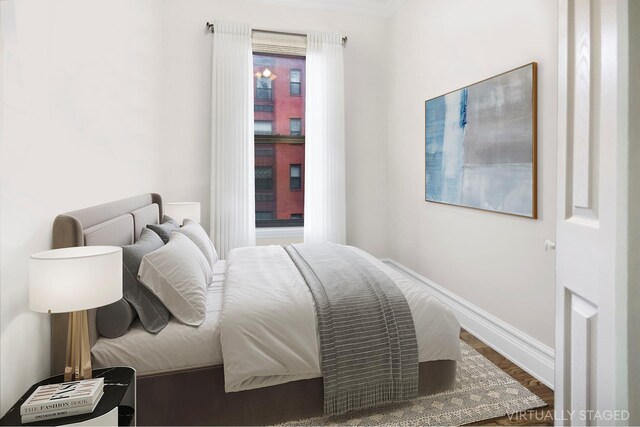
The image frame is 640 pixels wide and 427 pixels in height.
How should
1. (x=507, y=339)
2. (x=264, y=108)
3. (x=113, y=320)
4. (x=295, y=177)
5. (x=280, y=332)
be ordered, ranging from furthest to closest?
(x=295, y=177), (x=264, y=108), (x=507, y=339), (x=280, y=332), (x=113, y=320)

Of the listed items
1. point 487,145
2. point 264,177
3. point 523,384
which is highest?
point 487,145

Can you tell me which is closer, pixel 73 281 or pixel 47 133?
pixel 73 281

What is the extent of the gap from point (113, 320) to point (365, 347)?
1153 mm

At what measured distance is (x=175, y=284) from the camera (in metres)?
1.82

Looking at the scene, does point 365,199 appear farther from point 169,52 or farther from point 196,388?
point 196,388

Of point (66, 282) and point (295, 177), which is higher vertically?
point (295, 177)

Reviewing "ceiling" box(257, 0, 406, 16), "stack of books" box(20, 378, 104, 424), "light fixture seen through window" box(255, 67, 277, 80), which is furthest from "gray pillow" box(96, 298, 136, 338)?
"ceiling" box(257, 0, 406, 16)

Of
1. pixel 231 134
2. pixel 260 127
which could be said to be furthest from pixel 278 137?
pixel 231 134

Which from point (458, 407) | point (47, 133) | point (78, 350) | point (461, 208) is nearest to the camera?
point (78, 350)

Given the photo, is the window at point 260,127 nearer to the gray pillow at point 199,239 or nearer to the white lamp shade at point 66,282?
the gray pillow at point 199,239

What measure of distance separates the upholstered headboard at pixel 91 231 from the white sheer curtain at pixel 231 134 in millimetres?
1419

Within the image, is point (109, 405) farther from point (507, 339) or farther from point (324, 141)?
point (324, 141)

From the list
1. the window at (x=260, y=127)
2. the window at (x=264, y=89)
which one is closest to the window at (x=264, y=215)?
the window at (x=260, y=127)

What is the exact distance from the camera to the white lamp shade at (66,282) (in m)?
1.19
